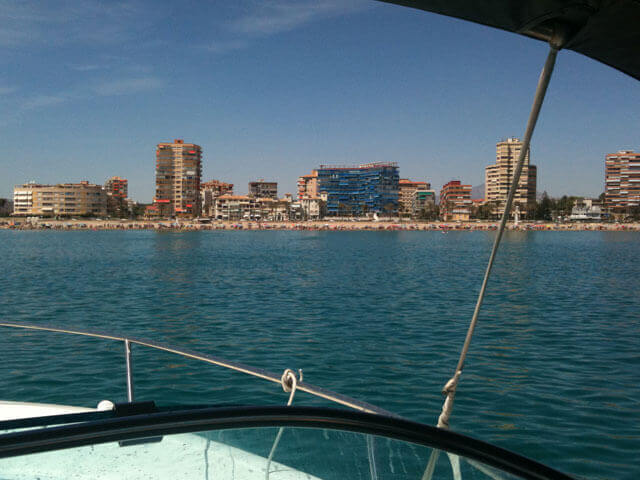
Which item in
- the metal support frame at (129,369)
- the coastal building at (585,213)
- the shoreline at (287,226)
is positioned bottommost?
the shoreline at (287,226)

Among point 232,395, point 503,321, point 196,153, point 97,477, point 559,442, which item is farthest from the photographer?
point 196,153

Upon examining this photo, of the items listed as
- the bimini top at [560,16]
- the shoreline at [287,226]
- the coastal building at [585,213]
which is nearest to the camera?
the bimini top at [560,16]

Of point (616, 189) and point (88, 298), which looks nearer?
point (88, 298)

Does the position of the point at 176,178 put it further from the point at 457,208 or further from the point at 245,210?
the point at 457,208

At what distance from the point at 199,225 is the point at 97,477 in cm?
16153

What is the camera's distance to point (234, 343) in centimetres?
1237

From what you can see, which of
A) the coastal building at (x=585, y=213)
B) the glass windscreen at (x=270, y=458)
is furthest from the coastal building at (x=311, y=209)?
the glass windscreen at (x=270, y=458)

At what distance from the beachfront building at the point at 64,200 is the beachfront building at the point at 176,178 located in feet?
65.7

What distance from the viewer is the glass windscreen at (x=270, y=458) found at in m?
1.17

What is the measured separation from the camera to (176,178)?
18538 cm

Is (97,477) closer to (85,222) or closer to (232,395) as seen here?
(232,395)

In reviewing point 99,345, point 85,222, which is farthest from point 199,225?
point 99,345

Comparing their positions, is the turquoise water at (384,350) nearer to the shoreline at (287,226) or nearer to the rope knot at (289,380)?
the rope knot at (289,380)

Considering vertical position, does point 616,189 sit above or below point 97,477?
above
